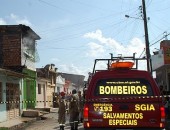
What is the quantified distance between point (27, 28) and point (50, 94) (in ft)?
59.5

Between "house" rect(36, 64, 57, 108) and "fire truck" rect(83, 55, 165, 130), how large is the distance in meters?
28.1

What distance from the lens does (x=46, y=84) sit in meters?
43.6

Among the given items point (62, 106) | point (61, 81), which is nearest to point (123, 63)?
point (62, 106)

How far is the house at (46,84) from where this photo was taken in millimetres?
40312

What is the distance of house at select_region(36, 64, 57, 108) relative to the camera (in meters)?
40.3

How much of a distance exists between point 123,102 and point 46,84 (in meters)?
34.2

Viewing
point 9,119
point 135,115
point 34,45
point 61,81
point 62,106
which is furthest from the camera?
point 61,81

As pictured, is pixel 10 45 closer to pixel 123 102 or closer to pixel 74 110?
pixel 74 110

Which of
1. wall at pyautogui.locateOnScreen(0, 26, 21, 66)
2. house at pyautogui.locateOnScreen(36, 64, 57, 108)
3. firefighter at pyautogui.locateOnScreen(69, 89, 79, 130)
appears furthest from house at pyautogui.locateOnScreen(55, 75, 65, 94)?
firefighter at pyautogui.locateOnScreen(69, 89, 79, 130)

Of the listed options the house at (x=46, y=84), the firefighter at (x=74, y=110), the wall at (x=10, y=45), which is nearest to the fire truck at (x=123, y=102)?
the firefighter at (x=74, y=110)

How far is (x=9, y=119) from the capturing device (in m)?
24.2

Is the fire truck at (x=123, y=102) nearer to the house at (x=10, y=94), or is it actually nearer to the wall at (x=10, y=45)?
the house at (x=10, y=94)

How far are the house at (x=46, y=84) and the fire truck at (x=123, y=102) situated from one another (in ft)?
92.1

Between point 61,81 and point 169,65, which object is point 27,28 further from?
point 61,81
